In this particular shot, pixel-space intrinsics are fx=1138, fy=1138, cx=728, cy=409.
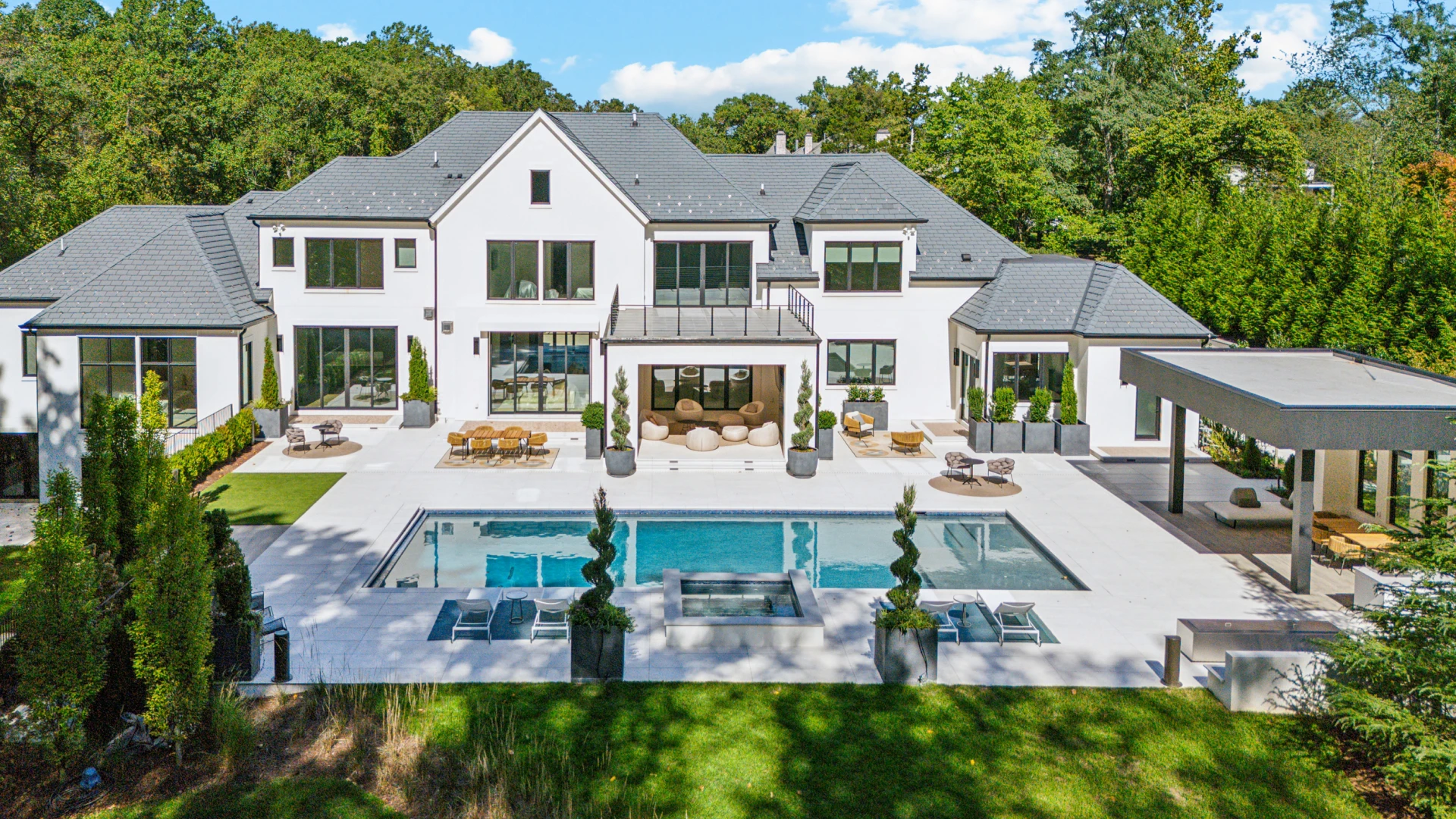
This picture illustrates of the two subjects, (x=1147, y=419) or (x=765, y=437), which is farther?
(x=1147, y=419)

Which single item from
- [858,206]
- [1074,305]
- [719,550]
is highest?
[858,206]

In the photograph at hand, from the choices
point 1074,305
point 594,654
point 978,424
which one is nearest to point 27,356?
point 594,654

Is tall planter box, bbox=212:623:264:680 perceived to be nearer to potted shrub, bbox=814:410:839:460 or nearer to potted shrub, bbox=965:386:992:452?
potted shrub, bbox=814:410:839:460

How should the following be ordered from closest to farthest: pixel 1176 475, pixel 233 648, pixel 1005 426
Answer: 1. pixel 233 648
2. pixel 1176 475
3. pixel 1005 426

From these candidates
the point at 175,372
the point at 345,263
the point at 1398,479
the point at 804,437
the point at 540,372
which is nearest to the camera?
the point at 1398,479

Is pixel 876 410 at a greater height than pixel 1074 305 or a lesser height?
lesser

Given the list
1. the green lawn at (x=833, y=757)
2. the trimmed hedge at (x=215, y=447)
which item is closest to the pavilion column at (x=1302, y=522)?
the green lawn at (x=833, y=757)

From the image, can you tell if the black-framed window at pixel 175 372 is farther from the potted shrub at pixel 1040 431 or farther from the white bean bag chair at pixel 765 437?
the potted shrub at pixel 1040 431

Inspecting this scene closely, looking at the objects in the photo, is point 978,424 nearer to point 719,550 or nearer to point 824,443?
point 824,443
